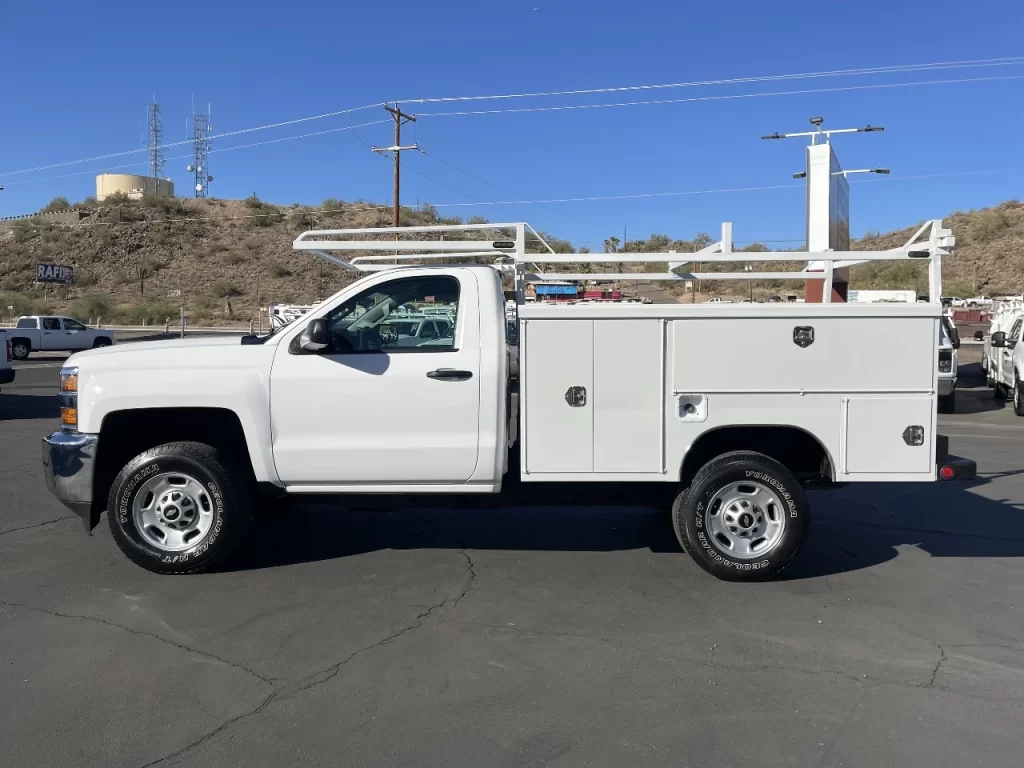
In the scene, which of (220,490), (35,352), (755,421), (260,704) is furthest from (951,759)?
(35,352)

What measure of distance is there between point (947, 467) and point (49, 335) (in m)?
34.2

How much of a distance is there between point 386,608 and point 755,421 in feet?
8.52

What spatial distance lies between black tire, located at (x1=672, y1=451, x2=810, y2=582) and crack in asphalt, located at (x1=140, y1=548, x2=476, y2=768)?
60.7 inches

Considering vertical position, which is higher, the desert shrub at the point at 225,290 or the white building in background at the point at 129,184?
the white building in background at the point at 129,184

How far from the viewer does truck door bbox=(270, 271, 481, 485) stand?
5.80 meters

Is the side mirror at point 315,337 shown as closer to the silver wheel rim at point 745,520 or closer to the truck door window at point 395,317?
the truck door window at point 395,317

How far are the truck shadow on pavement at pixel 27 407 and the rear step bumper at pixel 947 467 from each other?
13.8 metres

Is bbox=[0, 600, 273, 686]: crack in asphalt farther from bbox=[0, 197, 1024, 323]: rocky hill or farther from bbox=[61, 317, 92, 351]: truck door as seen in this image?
bbox=[0, 197, 1024, 323]: rocky hill

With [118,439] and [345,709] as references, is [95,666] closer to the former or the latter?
[345,709]

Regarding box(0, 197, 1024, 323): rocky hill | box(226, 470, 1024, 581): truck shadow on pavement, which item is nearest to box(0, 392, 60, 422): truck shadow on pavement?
box(226, 470, 1024, 581): truck shadow on pavement

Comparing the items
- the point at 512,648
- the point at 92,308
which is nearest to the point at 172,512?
the point at 512,648

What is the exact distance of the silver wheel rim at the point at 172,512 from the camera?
5914 millimetres

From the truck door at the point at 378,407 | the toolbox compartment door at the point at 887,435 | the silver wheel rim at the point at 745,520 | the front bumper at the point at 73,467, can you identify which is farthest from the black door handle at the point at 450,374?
the toolbox compartment door at the point at 887,435

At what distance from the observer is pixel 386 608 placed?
539cm
